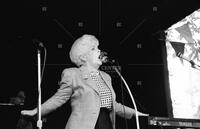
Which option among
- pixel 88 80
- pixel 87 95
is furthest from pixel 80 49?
pixel 87 95

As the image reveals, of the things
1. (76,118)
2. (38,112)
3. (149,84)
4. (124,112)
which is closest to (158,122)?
(124,112)

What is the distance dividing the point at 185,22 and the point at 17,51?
2601 millimetres

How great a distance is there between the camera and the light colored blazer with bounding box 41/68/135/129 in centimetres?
304

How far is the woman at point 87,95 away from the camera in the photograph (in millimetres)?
3051

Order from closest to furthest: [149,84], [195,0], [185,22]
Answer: [185,22] < [195,0] < [149,84]

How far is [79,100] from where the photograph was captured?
10.2ft

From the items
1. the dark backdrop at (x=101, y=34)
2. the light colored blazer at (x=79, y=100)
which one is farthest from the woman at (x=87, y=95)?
the dark backdrop at (x=101, y=34)

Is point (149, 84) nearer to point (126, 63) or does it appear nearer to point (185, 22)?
point (126, 63)

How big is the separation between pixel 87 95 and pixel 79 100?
0.07 meters

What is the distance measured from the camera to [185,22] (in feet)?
13.0

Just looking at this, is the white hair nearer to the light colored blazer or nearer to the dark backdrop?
the light colored blazer

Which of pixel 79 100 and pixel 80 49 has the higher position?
pixel 80 49

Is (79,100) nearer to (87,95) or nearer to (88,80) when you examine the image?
(87,95)

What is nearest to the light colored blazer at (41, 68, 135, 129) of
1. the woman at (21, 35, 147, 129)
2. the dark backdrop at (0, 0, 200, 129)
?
the woman at (21, 35, 147, 129)
